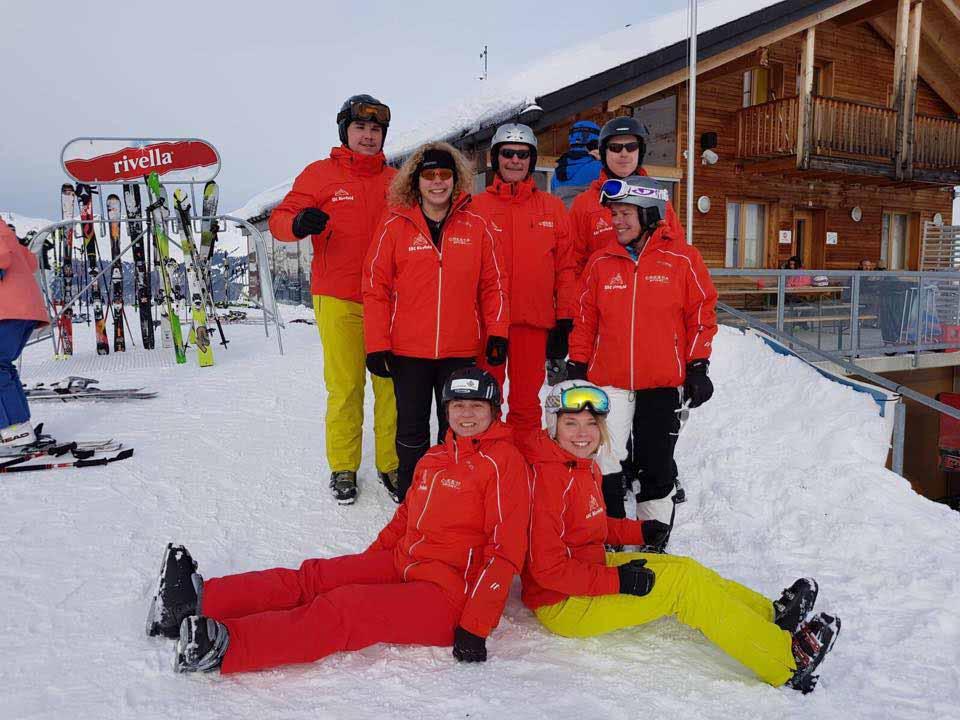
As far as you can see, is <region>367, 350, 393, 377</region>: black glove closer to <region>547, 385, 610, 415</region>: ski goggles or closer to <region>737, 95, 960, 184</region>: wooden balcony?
<region>547, 385, 610, 415</region>: ski goggles

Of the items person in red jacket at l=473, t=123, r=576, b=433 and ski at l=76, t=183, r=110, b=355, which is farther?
ski at l=76, t=183, r=110, b=355

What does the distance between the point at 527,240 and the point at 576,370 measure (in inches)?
31.1

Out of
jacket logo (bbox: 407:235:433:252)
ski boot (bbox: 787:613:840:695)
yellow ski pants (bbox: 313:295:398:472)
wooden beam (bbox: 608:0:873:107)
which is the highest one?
wooden beam (bbox: 608:0:873:107)

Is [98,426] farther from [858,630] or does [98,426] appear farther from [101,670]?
[858,630]

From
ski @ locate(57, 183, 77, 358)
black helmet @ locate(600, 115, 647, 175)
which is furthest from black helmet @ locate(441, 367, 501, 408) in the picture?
ski @ locate(57, 183, 77, 358)

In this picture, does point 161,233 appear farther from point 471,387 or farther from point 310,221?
point 471,387

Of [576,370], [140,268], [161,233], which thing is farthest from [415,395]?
[140,268]

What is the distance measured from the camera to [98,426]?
4.77 meters

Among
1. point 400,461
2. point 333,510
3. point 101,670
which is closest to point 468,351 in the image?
point 400,461

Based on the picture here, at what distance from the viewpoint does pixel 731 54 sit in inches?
388

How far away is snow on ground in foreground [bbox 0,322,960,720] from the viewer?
6.52 ft

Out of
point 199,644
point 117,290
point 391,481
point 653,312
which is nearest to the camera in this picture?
point 199,644

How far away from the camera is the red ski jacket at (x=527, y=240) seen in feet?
11.0

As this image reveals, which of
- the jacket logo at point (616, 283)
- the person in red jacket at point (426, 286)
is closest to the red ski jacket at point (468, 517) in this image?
the person in red jacket at point (426, 286)
